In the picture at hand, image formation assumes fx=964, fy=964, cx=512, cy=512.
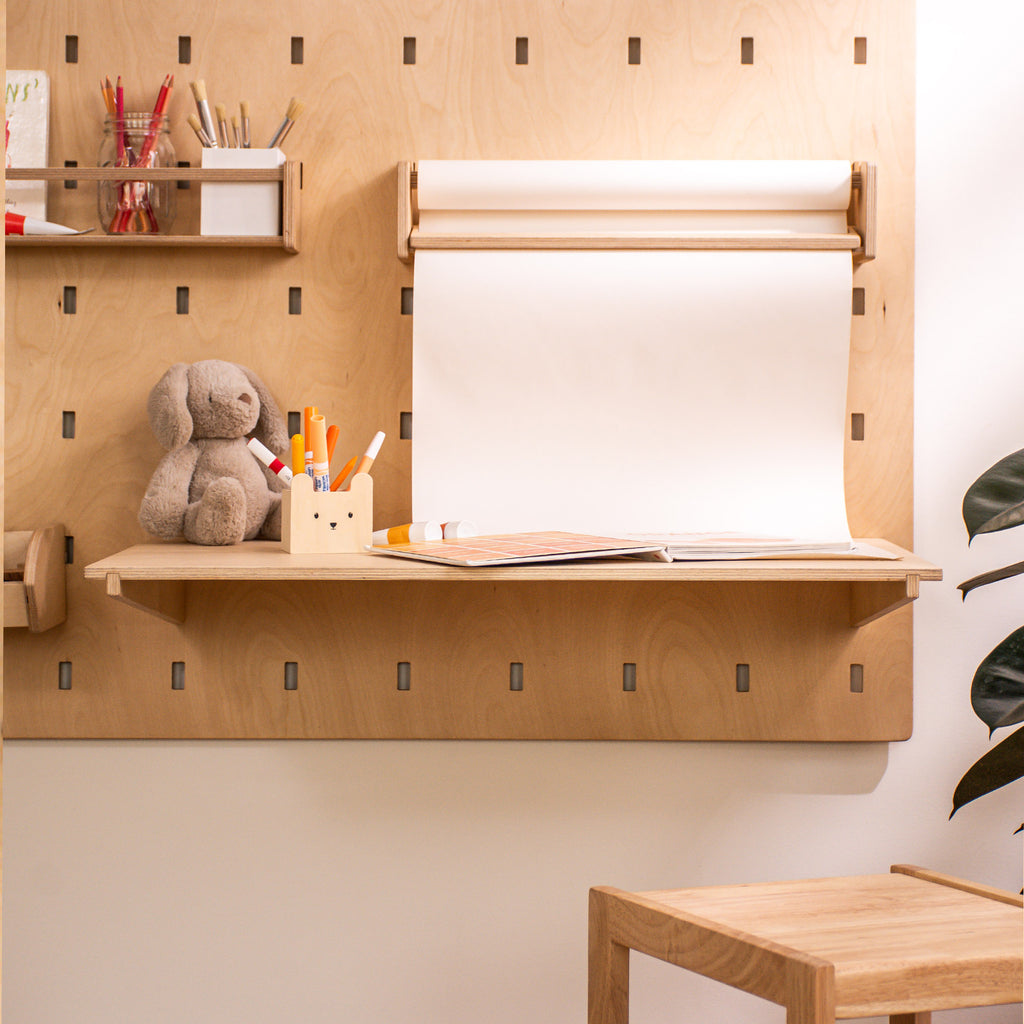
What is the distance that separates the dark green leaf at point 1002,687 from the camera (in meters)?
0.91

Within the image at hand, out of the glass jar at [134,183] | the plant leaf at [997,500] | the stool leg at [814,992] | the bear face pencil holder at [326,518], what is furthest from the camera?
the glass jar at [134,183]

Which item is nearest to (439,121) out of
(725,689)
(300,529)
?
(300,529)

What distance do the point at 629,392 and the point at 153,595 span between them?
605 mm

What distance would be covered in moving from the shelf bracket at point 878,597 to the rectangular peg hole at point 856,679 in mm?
54

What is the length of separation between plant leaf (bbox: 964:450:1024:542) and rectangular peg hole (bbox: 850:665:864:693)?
13.9 inches

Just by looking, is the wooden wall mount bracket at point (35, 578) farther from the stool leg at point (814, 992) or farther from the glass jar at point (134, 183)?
the stool leg at point (814, 992)

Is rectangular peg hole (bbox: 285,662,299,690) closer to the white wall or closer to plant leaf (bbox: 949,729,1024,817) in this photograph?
the white wall

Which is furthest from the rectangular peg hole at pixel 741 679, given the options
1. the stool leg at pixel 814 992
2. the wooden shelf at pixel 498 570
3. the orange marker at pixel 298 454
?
the orange marker at pixel 298 454

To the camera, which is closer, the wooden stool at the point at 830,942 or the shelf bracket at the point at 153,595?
the wooden stool at the point at 830,942

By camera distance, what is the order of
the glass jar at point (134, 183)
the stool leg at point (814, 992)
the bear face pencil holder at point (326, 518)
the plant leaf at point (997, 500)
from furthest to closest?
the glass jar at point (134, 183)
the bear face pencil holder at point (326, 518)
the plant leaf at point (997, 500)
the stool leg at point (814, 992)

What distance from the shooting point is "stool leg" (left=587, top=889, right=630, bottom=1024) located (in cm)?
95

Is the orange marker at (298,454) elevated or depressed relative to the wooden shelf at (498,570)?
elevated

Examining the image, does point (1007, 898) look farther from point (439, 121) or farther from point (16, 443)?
point (16, 443)

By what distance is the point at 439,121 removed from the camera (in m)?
1.21
